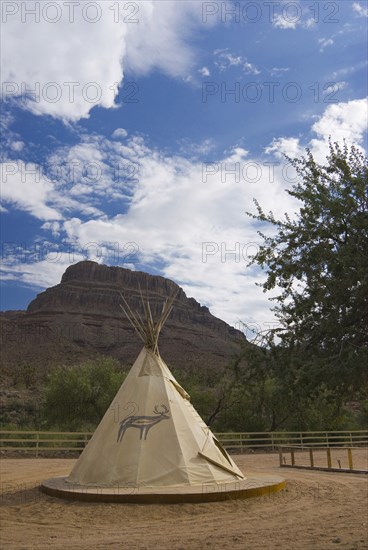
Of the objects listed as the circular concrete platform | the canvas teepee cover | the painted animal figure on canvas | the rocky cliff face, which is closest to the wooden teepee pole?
the canvas teepee cover

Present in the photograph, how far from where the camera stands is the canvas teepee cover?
10.2 metres

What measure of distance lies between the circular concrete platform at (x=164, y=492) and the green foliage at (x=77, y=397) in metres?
18.0

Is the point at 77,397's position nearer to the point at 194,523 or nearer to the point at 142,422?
the point at 142,422

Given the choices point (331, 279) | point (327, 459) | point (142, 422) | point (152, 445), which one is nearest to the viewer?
point (331, 279)

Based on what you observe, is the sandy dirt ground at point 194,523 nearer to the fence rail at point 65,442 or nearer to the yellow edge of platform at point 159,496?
the yellow edge of platform at point 159,496

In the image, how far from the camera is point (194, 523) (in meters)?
8.20

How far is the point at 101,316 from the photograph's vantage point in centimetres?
8319

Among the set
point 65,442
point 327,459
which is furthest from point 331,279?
point 65,442

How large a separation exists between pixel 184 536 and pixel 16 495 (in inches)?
186

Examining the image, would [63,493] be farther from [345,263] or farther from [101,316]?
[101,316]

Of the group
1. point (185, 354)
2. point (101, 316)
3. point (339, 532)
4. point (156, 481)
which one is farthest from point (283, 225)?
point (101, 316)

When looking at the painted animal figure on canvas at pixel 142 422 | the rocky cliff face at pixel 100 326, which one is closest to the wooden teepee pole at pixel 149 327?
the painted animal figure on canvas at pixel 142 422

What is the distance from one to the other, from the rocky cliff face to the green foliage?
20.0 metres

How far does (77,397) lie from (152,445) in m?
19.0
